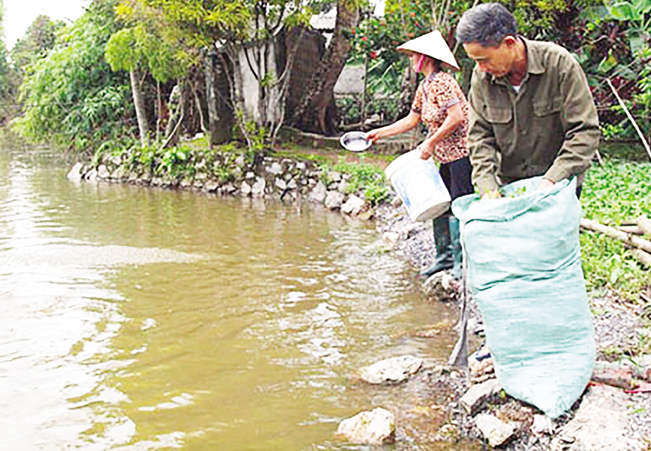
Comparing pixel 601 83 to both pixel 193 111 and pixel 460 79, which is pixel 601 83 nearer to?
pixel 460 79

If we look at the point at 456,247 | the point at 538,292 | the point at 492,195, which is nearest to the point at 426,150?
the point at 456,247

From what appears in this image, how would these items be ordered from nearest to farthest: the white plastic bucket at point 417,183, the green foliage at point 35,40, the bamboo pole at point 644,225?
1. the white plastic bucket at point 417,183
2. the bamboo pole at point 644,225
3. the green foliage at point 35,40

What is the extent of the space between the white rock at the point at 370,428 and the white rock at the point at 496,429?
0.39 m

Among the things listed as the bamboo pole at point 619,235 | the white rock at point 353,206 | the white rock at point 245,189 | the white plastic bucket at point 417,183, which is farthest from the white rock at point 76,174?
the bamboo pole at point 619,235

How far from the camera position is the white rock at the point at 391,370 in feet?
12.1

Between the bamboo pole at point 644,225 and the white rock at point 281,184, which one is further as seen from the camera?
the white rock at point 281,184

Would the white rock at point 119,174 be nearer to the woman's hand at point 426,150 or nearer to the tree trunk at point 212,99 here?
the tree trunk at point 212,99

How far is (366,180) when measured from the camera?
1022 centimetres

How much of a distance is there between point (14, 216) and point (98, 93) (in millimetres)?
6533

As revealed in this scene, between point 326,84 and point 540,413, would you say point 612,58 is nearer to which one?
point 326,84

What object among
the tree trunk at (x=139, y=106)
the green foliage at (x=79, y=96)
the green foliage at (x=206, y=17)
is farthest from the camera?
the green foliage at (x=79, y=96)

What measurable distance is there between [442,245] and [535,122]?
2.32m

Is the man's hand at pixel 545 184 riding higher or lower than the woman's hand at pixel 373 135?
lower

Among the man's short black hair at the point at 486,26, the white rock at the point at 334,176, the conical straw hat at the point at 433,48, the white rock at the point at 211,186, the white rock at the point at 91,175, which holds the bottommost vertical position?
the white rock at the point at 211,186
